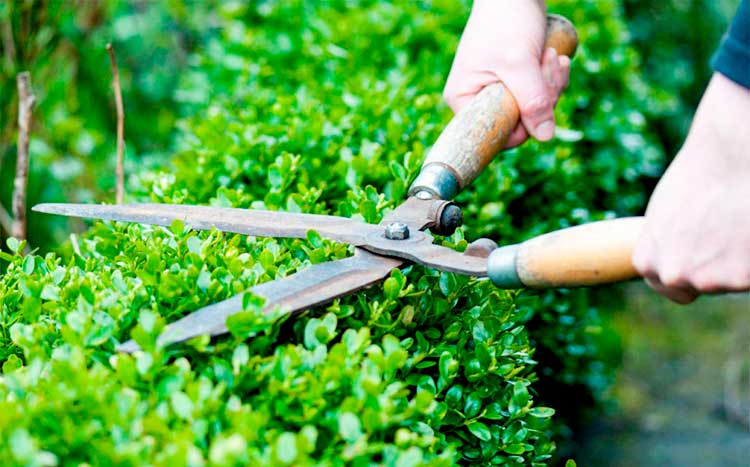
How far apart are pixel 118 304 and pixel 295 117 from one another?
1.37 m

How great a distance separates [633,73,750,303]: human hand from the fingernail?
1067mm

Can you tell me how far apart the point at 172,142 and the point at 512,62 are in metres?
2.91

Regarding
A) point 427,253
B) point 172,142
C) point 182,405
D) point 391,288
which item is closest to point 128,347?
point 182,405

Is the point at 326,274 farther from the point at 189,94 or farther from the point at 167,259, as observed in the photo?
the point at 189,94

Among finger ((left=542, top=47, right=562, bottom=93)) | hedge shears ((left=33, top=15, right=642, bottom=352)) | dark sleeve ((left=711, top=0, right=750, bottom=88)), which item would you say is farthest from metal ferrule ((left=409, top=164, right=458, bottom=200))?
dark sleeve ((left=711, top=0, right=750, bottom=88))

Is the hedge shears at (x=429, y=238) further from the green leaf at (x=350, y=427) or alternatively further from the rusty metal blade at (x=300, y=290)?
the green leaf at (x=350, y=427)

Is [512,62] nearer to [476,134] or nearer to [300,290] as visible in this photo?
[476,134]

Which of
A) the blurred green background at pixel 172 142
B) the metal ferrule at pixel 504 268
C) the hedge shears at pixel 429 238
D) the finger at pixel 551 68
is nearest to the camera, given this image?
the hedge shears at pixel 429 238

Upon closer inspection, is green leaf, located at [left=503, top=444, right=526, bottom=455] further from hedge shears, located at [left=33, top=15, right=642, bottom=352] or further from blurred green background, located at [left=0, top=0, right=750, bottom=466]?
blurred green background, located at [left=0, top=0, right=750, bottom=466]

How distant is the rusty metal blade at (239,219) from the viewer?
6.68 ft

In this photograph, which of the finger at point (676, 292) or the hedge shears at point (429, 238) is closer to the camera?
the finger at point (676, 292)

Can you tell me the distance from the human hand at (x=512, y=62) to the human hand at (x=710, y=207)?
3.44ft

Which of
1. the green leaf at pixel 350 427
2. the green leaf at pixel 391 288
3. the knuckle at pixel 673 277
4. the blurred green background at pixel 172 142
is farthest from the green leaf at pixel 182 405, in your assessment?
the blurred green background at pixel 172 142

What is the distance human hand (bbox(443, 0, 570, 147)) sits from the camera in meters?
2.60
